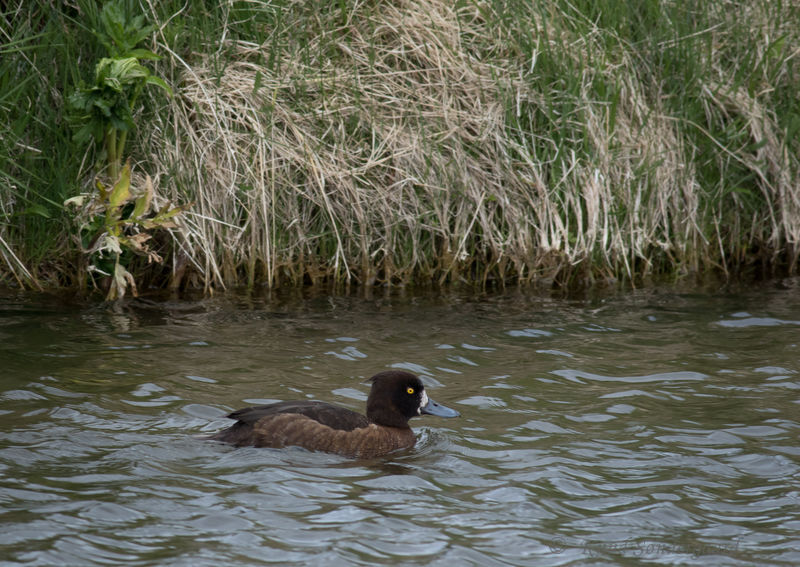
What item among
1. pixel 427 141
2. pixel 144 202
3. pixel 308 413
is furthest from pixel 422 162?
pixel 308 413

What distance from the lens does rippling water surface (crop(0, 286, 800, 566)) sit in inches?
155

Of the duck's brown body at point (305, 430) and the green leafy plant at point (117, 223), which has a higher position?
the green leafy plant at point (117, 223)

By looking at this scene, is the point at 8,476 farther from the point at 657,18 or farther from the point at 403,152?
the point at 657,18

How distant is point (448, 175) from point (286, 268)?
5.00ft

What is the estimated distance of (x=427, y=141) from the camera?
27.2 feet

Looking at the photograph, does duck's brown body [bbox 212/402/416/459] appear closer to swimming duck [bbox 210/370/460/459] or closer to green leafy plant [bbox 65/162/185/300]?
swimming duck [bbox 210/370/460/459]

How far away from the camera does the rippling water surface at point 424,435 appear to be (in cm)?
394

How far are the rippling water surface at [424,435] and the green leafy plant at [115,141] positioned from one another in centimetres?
46

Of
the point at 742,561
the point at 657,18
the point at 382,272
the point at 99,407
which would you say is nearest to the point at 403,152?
the point at 382,272

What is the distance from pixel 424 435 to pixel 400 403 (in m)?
0.28
